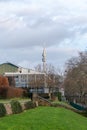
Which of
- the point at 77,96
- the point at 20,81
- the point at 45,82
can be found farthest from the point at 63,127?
the point at 20,81

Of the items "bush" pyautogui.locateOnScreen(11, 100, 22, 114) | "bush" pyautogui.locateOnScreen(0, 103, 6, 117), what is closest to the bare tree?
"bush" pyautogui.locateOnScreen(11, 100, 22, 114)

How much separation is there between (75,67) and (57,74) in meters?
32.3

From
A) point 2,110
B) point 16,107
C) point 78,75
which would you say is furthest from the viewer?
point 78,75

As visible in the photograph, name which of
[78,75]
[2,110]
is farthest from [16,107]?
[78,75]

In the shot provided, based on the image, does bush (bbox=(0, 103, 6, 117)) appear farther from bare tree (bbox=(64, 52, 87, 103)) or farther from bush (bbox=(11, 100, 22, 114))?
bare tree (bbox=(64, 52, 87, 103))

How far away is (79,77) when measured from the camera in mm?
84062

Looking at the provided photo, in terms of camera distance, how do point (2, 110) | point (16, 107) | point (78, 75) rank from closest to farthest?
point (2, 110)
point (16, 107)
point (78, 75)

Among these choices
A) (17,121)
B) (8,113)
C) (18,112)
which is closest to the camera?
(17,121)

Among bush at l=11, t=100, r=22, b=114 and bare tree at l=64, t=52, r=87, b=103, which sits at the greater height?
bare tree at l=64, t=52, r=87, b=103

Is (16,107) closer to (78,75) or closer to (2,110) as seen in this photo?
(2,110)

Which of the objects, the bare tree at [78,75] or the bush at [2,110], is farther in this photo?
the bare tree at [78,75]

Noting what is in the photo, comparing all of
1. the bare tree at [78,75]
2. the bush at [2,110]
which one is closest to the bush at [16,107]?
the bush at [2,110]

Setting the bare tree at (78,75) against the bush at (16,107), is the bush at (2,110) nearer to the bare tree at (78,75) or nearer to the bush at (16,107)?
the bush at (16,107)

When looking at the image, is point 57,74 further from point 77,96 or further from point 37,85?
point 77,96
